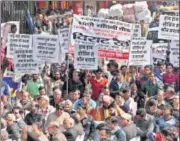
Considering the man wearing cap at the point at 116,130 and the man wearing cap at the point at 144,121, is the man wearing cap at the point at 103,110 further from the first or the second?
the man wearing cap at the point at 144,121

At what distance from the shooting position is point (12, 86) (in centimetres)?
799

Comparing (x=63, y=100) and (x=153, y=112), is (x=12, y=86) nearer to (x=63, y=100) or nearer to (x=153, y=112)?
(x=63, y=100)

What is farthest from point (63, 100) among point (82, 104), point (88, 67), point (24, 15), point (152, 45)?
point (24, 15)

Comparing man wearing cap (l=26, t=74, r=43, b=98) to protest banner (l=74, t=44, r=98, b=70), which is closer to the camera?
man wearing cap (l=26, t=74, r=43, b=98)

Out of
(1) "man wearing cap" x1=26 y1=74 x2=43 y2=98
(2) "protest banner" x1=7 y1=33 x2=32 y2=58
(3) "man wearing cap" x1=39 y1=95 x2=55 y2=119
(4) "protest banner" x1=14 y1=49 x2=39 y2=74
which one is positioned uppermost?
(2) "protest banner" x1=7 y1=33 x2=32 y2=58

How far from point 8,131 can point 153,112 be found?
1.63 metres

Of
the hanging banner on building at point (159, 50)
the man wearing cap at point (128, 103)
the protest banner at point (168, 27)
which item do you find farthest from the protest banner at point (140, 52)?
the man wearing cap at point (128, 103)

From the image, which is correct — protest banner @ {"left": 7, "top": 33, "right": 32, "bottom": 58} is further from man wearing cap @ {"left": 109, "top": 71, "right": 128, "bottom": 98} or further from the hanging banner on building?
the hanging banner on building

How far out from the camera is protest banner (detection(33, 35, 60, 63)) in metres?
8.02

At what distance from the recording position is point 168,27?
824cm

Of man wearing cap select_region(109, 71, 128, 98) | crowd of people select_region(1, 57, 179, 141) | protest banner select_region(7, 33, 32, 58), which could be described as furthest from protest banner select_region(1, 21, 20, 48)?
man wearing cap select_region(109, 71, 128, 98)

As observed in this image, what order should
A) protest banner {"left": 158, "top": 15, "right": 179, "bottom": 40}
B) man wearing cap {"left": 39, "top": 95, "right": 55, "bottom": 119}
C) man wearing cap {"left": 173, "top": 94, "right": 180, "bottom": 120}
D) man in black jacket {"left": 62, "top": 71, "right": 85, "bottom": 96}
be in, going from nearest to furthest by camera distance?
man wearing cap {"left": 39, "top": 95, "right": 55, "bottom": 119} < man wearing cap {"left": 173, "top": 94, "right": 180, "bottom": 120} < man in black jacket {"left": 62, "top": 71, "right": 85, "bottom": 96} < protest banner {"left": 158, "top": 15, "right": 179, "bottom": 40}

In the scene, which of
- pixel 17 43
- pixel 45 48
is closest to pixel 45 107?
pixel 45 48

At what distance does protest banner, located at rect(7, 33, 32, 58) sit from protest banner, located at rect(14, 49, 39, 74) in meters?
0.08
